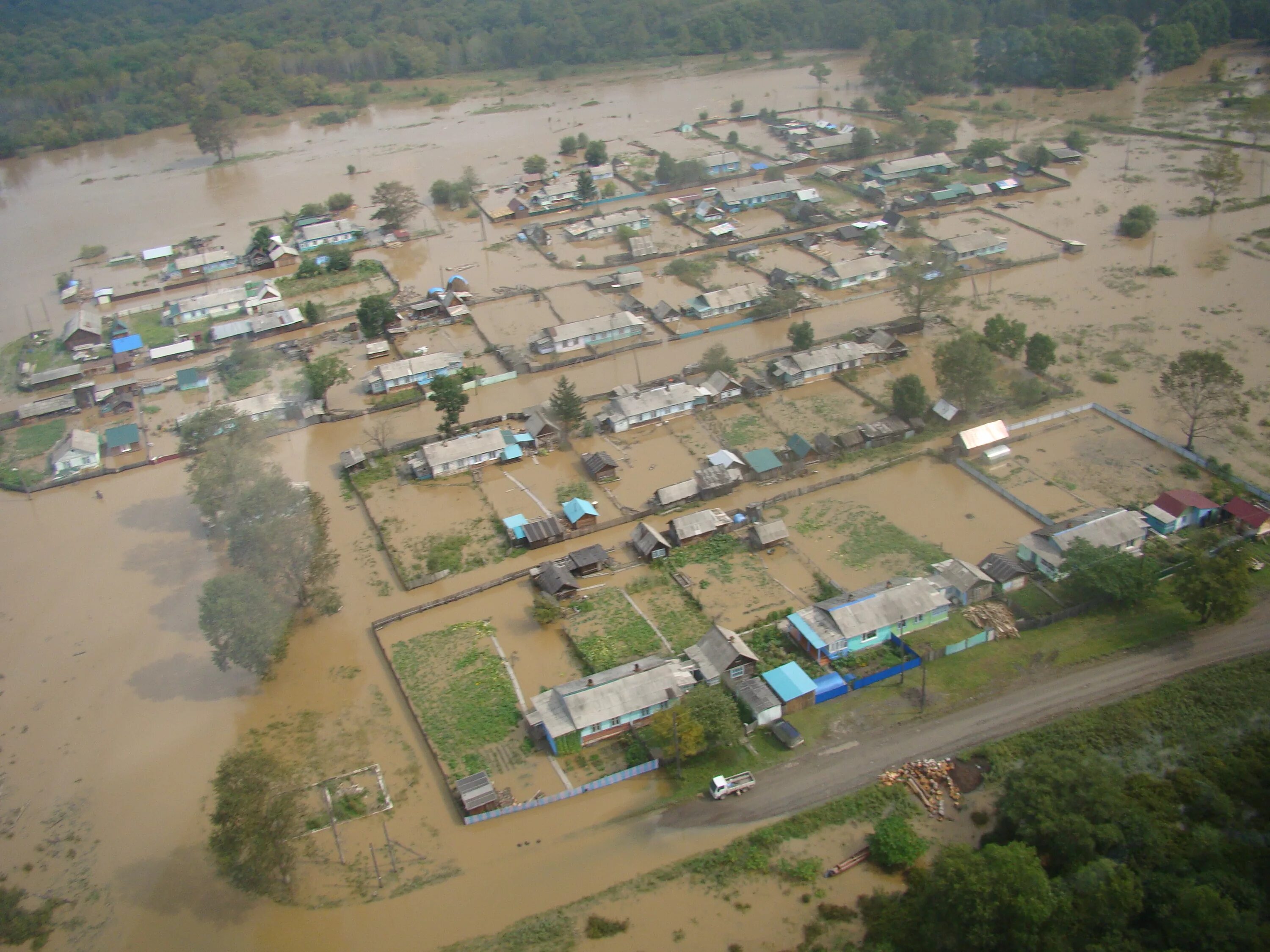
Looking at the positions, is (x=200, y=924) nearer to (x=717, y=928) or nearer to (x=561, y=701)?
(x=561, y=701)

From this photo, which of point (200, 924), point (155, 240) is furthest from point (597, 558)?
point (155, 240)

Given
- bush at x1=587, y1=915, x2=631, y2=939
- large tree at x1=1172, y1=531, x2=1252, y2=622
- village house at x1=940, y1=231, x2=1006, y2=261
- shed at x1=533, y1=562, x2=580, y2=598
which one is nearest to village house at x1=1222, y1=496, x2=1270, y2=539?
large tree at x1=1172, y1=531, x2=1252, y2=622

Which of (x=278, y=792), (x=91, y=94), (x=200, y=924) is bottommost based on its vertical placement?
(x=200, y=924)

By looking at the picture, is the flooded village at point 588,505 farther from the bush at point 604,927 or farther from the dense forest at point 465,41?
the dense forest at point 465,41

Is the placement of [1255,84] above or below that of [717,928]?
above

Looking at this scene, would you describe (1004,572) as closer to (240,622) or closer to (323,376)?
(240,622)

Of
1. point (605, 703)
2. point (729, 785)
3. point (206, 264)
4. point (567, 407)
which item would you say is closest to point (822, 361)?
point (567, 407)
